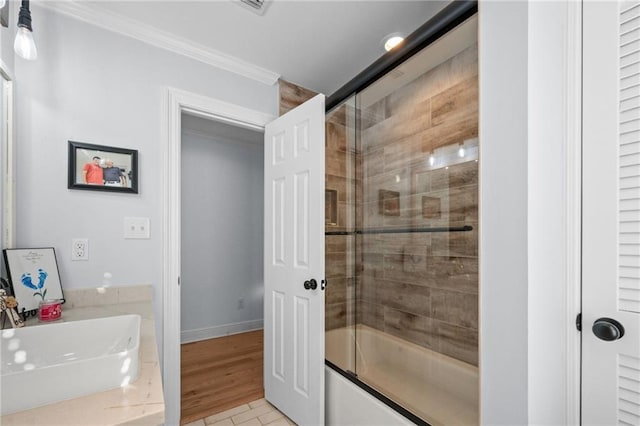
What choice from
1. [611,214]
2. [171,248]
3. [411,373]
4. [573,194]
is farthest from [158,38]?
[411,373]

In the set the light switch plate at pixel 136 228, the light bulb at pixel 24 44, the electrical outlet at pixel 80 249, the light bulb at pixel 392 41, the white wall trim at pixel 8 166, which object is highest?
the light bulb at pixel 392 41

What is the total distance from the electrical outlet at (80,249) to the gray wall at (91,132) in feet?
0.06

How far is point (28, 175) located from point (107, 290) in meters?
0.71

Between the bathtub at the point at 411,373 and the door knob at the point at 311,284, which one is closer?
the bathtub at the point at 411,373

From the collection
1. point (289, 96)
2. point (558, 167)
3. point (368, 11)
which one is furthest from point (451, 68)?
point (289, 96)

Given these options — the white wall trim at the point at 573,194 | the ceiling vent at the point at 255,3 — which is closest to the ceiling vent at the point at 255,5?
the ceiling vent at the point at 255,3

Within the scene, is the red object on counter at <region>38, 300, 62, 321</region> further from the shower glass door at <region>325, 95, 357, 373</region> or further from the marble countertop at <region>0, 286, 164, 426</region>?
the shower glass door at <region>325, 95, 357, 373</region>

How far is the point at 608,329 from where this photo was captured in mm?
842

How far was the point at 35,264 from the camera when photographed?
139 cm

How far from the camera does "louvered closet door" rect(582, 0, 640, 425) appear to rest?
832mm

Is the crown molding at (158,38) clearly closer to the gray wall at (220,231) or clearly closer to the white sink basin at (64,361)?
the gray wall at (220,231)

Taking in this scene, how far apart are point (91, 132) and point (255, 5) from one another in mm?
1168

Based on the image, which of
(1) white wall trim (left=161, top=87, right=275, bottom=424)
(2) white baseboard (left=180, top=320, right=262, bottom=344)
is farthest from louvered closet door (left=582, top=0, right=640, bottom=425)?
(2) white baseboard (left=180, top=320, right=262, bottom=344)

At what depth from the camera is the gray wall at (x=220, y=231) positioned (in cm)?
325
